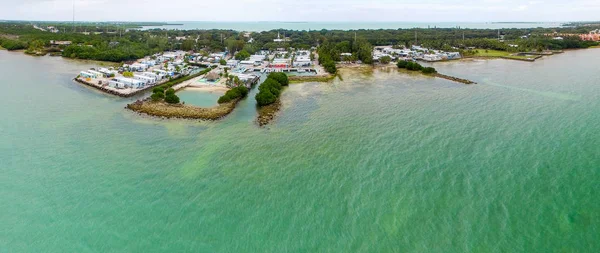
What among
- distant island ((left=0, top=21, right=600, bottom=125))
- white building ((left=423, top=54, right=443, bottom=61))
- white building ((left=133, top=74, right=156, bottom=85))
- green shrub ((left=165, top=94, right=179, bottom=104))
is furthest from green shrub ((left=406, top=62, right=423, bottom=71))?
white building ((left=133, top=74, right=156, bottom=85))

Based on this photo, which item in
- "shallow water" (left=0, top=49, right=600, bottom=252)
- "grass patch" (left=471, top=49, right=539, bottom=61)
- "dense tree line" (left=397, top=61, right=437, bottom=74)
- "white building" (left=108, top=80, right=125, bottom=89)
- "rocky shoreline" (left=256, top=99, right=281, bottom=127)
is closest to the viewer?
"shallow water" (left=0, top=49, right=600, bottom=252)

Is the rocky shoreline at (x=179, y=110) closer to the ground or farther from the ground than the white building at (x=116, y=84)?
closer to the ground

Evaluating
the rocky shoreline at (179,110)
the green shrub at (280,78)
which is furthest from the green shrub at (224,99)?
the green shrub at (280,78)

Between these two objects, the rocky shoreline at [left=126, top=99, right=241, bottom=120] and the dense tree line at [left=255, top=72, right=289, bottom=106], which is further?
the dense tree line at [left=255, top=72, right=289, bottom=106]

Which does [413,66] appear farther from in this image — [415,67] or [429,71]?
[429,71]

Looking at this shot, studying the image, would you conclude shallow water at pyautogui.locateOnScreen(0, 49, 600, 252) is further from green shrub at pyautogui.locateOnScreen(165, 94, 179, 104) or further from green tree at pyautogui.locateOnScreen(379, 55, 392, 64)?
green tree at pyautogui.locateOnScreen(379, 55, 392, 64)

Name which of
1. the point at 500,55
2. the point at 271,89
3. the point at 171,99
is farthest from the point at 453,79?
the point at 171,99

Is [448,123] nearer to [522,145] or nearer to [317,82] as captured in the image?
[522,145]

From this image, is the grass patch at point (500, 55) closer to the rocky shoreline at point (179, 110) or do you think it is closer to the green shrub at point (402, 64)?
the green shrub at point (402, 64)

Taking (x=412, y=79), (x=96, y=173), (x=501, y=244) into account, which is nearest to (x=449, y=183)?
(x=501, y=244)
